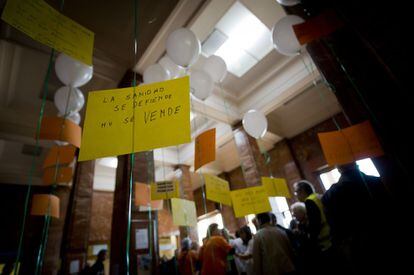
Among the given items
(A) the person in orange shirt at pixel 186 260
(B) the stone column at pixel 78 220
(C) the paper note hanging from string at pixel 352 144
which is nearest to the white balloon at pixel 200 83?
(C) the paper note hanging from string at pixel 352 144

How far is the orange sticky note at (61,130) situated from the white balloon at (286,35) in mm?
1728

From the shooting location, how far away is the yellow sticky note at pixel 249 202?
1.83 meters

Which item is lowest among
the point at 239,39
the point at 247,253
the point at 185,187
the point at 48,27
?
the point at 247,253

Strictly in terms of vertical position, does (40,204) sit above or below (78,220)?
below

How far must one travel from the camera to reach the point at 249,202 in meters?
1.87

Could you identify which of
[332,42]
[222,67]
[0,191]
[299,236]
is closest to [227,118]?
[222,67]

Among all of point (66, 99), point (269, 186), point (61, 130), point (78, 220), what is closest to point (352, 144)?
point (269, 186)

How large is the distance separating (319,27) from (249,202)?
1.39 meters

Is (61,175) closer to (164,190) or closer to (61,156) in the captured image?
(61,156)

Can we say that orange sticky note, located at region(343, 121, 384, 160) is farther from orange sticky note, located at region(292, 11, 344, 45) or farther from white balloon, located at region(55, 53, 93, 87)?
white balloon, located at region(55, 53, 93, 87)

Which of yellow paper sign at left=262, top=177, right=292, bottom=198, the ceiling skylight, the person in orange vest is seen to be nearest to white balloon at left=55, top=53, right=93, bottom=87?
the ceiling skylight

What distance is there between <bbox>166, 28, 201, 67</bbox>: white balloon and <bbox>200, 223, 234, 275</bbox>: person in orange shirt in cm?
164

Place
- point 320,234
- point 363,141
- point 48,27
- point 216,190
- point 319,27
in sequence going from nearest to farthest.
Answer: point 48,27
point 363,141
point 319,27
point 320,234
point 216,190

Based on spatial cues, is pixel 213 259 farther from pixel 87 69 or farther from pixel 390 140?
pixel 87 69
